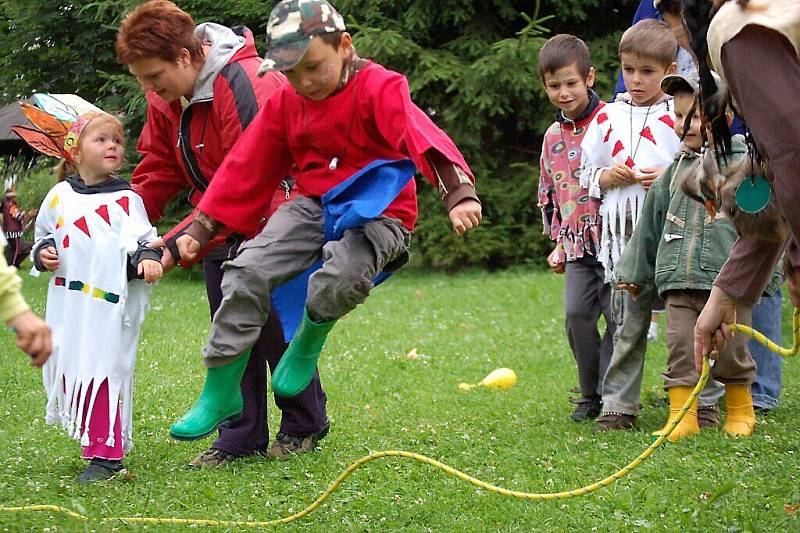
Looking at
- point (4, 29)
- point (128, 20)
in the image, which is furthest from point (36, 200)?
point (128, 20)

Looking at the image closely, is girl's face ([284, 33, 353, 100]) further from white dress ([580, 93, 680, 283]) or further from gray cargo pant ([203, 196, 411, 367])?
white dress ([580, 93, 680, 283])

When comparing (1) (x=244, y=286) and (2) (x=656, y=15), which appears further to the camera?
(2) (x=656, y=15)

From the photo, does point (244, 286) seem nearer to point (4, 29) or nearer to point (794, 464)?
point (794, 464)

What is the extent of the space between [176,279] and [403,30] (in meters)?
5.09

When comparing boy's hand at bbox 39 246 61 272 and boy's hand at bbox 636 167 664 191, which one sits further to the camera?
boy's hand at bbox 636 167 664 191

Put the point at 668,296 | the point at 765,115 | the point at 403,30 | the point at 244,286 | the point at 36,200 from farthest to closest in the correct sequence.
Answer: the point at 36,200 < the point at 403,30 < the point at 668,296 < the point at 244,286 < the point at 765,115

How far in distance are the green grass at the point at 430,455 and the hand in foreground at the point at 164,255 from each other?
102 cm

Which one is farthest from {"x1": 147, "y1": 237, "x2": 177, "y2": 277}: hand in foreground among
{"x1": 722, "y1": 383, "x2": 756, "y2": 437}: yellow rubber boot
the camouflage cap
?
{"x1": 722, "y1": 383, "x2": 756, "y2": 437}: yellow rubber boot

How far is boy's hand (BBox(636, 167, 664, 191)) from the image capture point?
5.73 m

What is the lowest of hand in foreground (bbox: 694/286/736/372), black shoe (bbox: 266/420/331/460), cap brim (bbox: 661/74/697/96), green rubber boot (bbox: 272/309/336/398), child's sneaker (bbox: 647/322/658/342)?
child's sneaker (bbox: 647/322/658/342)

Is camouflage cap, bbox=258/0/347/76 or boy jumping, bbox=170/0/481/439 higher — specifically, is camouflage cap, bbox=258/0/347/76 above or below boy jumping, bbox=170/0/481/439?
above

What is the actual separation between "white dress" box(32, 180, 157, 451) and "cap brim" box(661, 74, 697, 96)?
2.48 metres

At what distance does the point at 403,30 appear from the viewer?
14.9m

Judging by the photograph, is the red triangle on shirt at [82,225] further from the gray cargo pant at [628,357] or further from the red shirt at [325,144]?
the gray cargo pant at [628,357]
